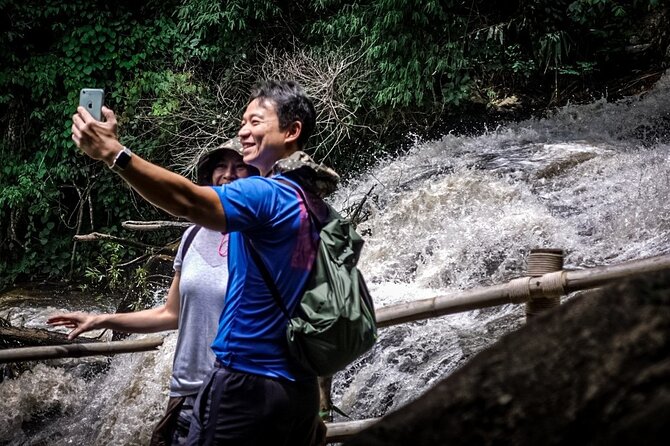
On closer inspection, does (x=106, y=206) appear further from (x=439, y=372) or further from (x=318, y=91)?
(x=439, y=372)

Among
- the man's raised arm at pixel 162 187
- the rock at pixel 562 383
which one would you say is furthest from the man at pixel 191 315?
the rock at pixel 562 383

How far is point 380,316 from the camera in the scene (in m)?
3.35

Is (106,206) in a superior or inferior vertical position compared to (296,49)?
inferior

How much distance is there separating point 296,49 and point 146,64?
6.50 ft

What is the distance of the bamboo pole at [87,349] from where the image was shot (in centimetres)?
372

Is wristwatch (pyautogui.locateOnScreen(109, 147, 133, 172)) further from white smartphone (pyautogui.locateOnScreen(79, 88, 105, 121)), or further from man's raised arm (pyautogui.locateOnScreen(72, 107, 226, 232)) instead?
white smartphone (pyautogui.locateOnScreen(79, 88, 105, 121))

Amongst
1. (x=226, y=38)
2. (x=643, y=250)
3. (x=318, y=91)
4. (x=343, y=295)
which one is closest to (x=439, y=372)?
(x=643, y=250)

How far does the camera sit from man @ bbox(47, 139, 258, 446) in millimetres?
2705

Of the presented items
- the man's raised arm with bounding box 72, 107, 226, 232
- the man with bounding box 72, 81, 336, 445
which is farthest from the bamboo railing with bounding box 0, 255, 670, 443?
the man's raised arm with bounding box 72, 107, 226, 232

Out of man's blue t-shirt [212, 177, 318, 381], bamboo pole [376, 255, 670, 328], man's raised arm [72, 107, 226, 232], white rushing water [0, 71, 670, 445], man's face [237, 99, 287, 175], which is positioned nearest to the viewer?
man's raised arm [72, 107, 226, 232]

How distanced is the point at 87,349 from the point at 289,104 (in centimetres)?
187

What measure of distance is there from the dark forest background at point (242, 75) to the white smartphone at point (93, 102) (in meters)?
8.36

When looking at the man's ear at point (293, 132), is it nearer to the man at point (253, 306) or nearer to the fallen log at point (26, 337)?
the man at point (253, 306)

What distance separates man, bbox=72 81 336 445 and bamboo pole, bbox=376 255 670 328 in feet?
3.59
